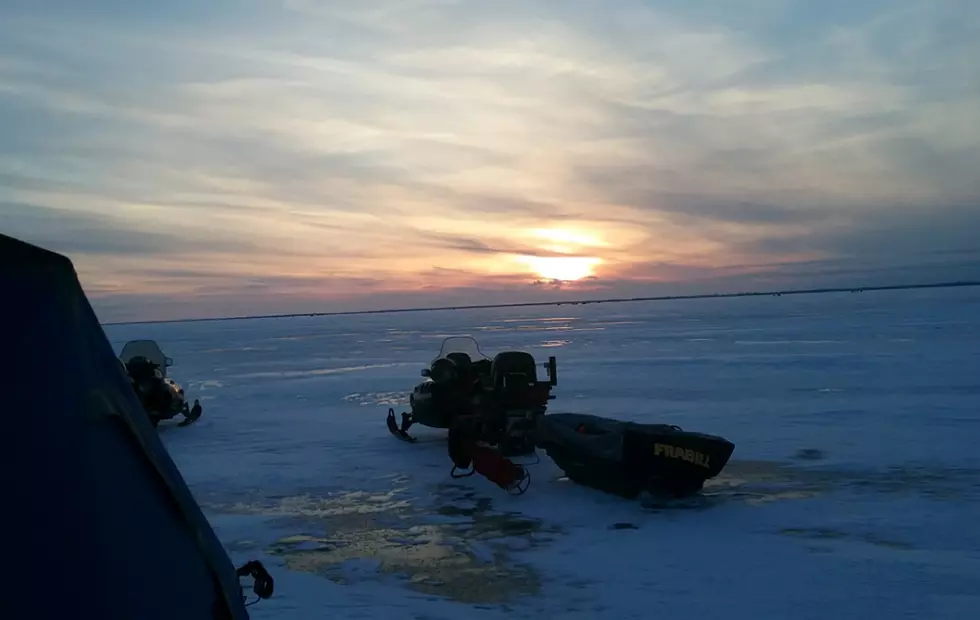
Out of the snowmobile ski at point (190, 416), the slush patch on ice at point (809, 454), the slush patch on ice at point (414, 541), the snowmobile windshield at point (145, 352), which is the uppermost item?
the snowmobile windshield at point (145, 352)

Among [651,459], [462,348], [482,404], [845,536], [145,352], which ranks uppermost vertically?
[462,348]

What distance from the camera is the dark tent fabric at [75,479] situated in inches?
83.1

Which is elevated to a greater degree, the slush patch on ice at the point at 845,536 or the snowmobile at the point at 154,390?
the snowmobile at the point at 154,390

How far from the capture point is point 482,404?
10266 mm

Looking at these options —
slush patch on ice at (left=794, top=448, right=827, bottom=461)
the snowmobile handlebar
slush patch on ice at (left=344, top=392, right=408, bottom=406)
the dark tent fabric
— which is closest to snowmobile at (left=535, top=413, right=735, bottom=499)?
slush patch on ice at (left=794, top=448, right=827, bottom=461)

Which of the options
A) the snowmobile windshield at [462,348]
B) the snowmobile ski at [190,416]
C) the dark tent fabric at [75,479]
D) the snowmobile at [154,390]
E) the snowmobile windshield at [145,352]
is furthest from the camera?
the snowmobile windshield at [145,352]

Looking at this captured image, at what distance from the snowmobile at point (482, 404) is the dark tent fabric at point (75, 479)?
606 centimetres

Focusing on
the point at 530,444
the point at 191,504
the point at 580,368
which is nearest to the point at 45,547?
the point at 191,504

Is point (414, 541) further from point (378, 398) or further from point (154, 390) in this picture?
point (378, 398)

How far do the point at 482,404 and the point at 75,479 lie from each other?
815 centimetres

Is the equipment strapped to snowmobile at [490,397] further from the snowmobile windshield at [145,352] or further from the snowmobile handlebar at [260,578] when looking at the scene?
the snowmobile handlebar at [260,578]

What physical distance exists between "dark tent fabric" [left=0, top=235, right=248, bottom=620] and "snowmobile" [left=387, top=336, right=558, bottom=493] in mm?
6062

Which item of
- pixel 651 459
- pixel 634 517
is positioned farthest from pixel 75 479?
pixel 651 459

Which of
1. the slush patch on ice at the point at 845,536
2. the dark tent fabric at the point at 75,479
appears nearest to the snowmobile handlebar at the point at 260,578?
the dark tent fabric at the point at 75,479
